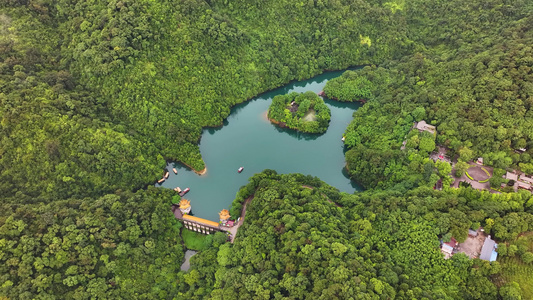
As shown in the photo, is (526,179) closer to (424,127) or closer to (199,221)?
(424,127)

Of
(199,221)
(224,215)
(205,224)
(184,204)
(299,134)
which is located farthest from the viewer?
(299,134)

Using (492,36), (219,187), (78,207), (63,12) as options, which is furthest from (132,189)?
(492,36)

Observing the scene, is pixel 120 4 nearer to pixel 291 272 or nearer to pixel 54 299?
pixel 54 299

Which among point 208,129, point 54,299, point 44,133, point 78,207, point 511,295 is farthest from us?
point 208,129

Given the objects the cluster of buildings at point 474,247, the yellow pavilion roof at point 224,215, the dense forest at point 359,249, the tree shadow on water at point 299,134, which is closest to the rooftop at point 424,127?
the dense forest at point 359,249

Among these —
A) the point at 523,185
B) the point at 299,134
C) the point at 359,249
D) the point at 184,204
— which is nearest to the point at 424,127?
the point at 523,185

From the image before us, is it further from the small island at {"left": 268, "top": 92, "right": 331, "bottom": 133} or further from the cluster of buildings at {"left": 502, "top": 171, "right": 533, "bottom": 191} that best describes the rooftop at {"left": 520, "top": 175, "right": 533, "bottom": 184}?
the small island at {"left": 268, "top": 92, "right": 331, "bottom": 133}

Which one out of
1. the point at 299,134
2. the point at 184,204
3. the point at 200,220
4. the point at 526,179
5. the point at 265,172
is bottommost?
the point at 200,220
